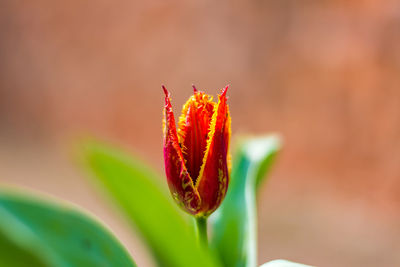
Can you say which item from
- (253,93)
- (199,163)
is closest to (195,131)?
(199,163)

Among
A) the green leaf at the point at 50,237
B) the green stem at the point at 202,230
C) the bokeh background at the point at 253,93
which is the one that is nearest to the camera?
the green leaf at the point at 50,237

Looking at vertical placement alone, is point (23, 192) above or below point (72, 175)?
below

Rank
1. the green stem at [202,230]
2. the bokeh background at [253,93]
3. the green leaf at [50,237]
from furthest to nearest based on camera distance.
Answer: the bokeh background at [253,93]
the green stem at [202,230]
the green leaf at [50,237]

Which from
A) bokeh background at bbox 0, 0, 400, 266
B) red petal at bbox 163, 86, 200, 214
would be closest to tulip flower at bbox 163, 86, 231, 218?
red petal at bbox 163, 86, 200, 214

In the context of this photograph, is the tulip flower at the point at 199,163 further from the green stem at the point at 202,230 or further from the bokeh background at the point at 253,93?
the bokeh background at the point at 253,93

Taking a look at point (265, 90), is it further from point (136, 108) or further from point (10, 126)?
point (10, 126)

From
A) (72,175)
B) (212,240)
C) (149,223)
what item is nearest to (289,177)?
(72,175)

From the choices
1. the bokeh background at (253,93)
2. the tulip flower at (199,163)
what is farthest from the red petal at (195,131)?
the bokeh background at (253,93)
